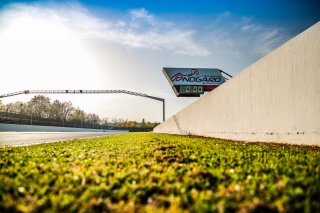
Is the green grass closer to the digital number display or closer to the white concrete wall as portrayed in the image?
the white concrete wall

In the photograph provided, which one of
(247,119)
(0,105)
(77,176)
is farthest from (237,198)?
(0,105)

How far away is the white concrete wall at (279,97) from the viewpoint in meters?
7.00

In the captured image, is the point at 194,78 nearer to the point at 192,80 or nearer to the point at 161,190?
the point at 192,80

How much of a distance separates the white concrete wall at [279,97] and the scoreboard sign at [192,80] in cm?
2548

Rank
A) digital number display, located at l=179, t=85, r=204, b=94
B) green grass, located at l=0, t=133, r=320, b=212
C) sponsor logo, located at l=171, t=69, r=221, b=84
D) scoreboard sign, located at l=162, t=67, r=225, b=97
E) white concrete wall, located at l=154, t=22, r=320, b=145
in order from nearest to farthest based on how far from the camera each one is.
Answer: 1. green grass, located at l=0, t=133, r=320, b=212
2. white concrete wall, located at l=154, t=22, r=320, b=145
3. digital number display, located at l=179, t=85, r=204, b=94
4. scoreboard sign, located at l=162, t=67, r=225, b=97
5. sponsor logo, located at l=171, t=69, r=221, b=84

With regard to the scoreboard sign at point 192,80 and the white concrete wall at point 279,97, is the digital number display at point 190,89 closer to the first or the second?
the scoreboard sign at point 192,80

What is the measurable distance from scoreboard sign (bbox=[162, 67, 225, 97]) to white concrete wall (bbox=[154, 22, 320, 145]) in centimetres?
2548

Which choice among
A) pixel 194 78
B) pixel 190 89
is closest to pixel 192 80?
pixel 194 78

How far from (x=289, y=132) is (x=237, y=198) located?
21.7ft

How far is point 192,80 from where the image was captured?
1598 inches

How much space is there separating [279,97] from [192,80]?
32.2m

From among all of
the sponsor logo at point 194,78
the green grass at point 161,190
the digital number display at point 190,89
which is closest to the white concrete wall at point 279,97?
the green grass at point 161,190

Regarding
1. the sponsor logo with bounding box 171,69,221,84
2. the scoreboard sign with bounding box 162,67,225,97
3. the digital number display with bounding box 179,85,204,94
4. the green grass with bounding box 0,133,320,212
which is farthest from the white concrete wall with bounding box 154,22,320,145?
the sponsor logo with bounding box 171,69,221,84

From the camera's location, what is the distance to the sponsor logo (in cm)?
4059
